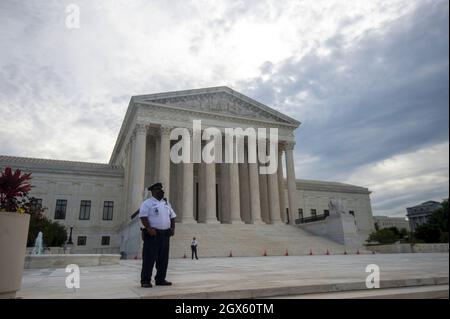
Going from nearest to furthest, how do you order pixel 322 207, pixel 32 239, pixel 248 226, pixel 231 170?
pixel 32 239
pixel 248 226
pixel 231 170
pixel 322 207

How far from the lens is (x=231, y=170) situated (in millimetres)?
39719

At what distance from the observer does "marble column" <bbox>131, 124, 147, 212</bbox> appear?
3462 cm

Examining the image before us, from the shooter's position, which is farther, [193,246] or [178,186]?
[178,186]

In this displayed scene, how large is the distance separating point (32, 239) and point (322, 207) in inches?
1888

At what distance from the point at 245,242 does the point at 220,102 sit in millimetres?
19136

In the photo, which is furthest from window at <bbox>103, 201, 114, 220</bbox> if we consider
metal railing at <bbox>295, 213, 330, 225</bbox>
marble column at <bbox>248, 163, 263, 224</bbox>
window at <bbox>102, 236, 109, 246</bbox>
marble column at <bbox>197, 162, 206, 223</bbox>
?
metal railing at <bbox>295, 213, 330, 225</bbox>

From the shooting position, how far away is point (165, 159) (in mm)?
36438

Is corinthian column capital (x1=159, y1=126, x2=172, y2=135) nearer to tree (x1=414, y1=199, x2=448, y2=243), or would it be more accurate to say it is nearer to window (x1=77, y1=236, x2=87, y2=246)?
window (x1=77, y1=236, x2=87, y2=246)

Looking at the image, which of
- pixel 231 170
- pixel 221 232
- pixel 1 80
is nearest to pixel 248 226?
pixel 221 232

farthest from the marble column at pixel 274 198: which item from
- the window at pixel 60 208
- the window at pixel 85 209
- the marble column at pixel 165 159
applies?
the window at pixel 60 208

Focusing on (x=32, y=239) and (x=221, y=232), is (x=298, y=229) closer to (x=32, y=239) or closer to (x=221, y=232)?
(x=221, y=232)

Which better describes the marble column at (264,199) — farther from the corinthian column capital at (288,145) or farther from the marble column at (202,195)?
the marble column at (202,195)

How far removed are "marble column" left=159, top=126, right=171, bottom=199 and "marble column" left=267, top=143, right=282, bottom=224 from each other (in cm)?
1345
